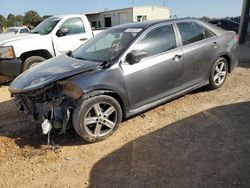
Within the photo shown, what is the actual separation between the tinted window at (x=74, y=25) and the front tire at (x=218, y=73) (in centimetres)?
461

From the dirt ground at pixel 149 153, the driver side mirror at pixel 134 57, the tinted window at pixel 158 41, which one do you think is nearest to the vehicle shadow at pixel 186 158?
the dirt ground at pixel 149 153

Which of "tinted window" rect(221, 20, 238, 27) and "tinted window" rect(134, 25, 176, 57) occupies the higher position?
"tinted window" rect(134, 25, 176, 57)

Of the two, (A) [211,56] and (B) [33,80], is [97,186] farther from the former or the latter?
(A) [211,56]

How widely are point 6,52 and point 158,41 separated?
4555 mm

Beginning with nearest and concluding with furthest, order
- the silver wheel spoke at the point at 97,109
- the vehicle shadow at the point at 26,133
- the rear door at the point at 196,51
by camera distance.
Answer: the silver wheel spoke at the point at 97,109
the vehicle shadow at the point at 26,133
the rear door at the point at 196,51

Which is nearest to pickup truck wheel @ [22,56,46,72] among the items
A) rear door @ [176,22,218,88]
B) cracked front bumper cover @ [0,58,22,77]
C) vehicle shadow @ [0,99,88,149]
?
cracked front bumper cover @ [0,58,22,77]

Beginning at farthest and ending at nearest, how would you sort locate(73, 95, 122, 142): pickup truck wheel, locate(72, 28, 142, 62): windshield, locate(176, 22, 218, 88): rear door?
locate(176, 22, 218, 88): rear door < locate(72, 28, 142, 62): windshield < locate(73, 95, 122, 142): pickup truck wheel

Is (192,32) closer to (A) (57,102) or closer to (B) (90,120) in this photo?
(B) (90,120)

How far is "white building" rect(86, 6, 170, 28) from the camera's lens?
3391 centimetres

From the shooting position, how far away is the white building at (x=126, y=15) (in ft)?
111

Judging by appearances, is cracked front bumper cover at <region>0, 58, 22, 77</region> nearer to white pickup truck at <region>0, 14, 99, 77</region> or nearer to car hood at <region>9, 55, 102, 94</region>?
white pickup truck at <region>0, 14, 99, 77</region>

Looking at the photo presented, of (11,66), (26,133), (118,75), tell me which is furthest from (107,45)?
(11,66)

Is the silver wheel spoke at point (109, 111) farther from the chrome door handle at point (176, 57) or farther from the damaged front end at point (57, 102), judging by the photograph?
the chrome door handle at point (176, 57)

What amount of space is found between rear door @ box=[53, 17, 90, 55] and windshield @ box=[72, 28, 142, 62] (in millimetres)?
3115
